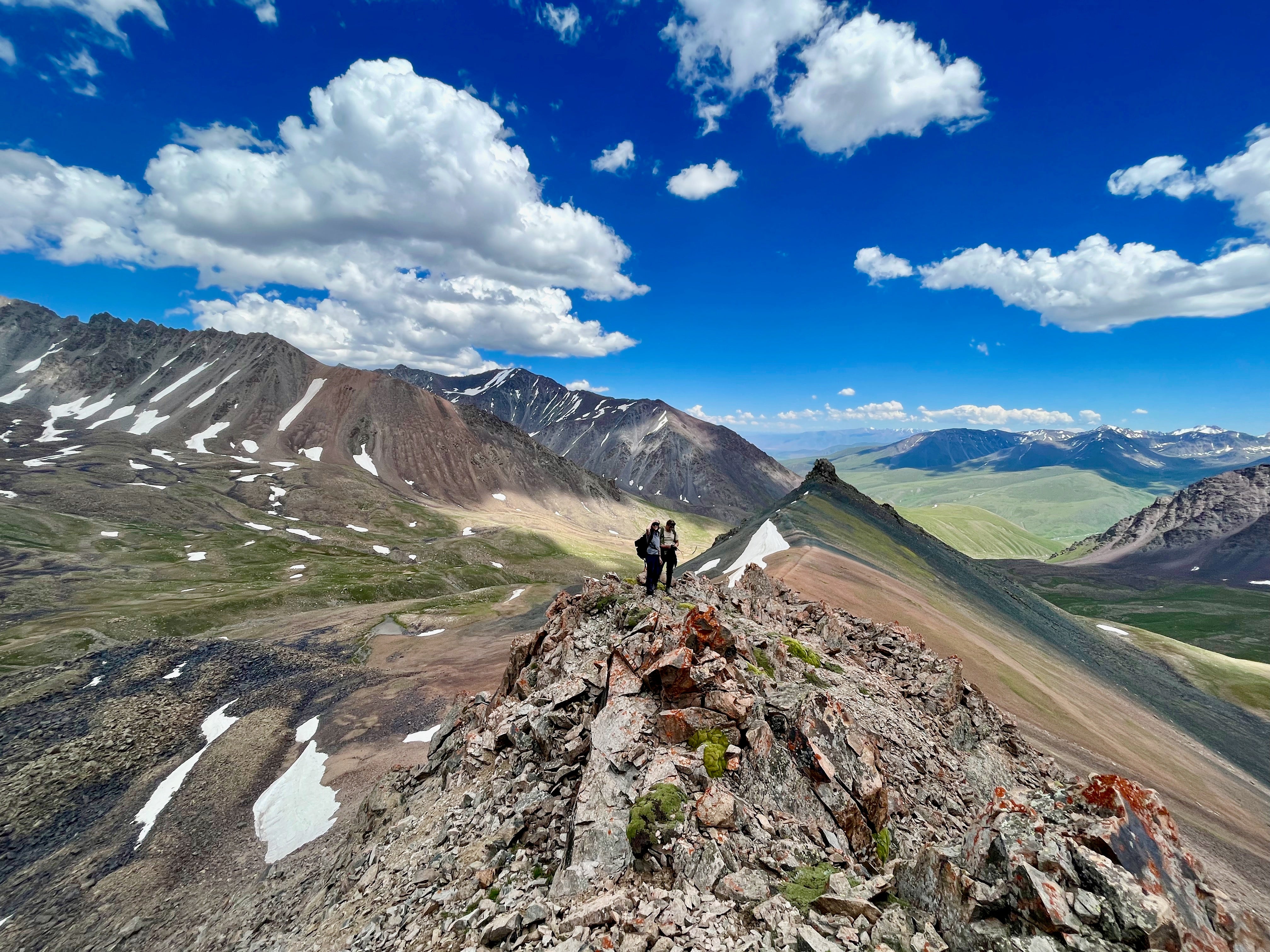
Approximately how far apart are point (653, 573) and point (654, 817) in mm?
11498

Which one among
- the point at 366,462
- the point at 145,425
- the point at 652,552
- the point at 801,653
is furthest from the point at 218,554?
the point at 145,425

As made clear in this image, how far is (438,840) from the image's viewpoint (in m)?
14.0

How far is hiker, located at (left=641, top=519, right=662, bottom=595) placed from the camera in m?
21.7

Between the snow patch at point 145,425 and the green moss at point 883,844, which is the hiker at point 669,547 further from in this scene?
the snow patch at point 145,425

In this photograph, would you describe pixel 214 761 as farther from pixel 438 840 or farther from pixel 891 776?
pixel 891 776

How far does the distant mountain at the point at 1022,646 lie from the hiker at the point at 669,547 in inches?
176

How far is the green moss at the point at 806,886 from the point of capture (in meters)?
9.02

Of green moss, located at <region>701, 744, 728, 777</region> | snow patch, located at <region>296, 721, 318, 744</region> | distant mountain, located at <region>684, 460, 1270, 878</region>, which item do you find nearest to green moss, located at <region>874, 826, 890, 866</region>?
green moss, located at <region>701, 744, 728, 777</region>

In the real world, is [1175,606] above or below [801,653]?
below

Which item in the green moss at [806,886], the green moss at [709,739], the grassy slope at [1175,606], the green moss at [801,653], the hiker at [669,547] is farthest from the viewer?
the grassy slope at [1175,606]

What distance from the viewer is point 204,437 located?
185750mm

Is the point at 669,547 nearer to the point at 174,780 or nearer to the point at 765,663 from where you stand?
the point at 765,663

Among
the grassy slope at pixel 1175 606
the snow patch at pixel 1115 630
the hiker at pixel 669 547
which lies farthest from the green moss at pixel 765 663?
the grassy slope at pixel 1175 606

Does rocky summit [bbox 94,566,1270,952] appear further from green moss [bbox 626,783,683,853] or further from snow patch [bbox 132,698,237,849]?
snow patch [bbox 132,698,237,849]
